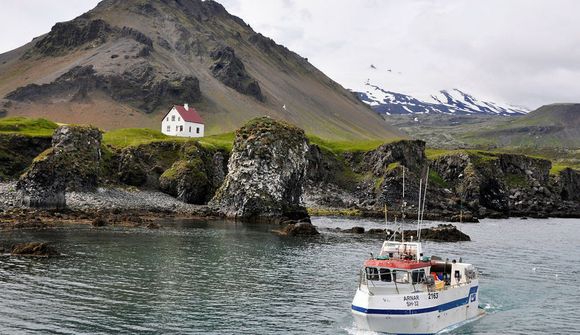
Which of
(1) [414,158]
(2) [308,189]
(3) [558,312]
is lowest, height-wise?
(3) [558,312]

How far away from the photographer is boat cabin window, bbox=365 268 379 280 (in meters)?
39.2

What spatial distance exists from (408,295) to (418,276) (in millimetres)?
3407

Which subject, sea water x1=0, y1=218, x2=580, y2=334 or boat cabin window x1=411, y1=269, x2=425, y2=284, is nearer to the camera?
boat cabin window x1=411, y1=269, x2=425, y2=284

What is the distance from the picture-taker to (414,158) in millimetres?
186000

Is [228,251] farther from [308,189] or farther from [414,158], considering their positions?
[414,158]

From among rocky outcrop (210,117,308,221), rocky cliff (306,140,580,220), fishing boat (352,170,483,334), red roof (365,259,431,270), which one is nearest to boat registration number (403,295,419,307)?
fishing boat (352,170,483,334)

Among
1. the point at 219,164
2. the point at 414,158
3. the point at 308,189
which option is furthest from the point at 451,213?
the point at 219,164

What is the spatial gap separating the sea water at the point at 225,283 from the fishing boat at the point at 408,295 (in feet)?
7.01

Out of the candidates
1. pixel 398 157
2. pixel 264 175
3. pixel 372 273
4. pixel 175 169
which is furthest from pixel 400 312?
pixel 398 157

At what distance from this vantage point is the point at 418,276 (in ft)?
131

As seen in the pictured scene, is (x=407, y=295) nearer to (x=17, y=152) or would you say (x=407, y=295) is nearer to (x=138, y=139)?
(x=17, y=152)

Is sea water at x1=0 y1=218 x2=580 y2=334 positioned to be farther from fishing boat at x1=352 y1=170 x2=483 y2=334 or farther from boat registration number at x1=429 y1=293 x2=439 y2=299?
boat registration number at x1=429 y1=293 x2=439 y2=299

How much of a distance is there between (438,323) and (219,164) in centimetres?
11458

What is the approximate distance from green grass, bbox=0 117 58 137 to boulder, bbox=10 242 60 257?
3108 inches
